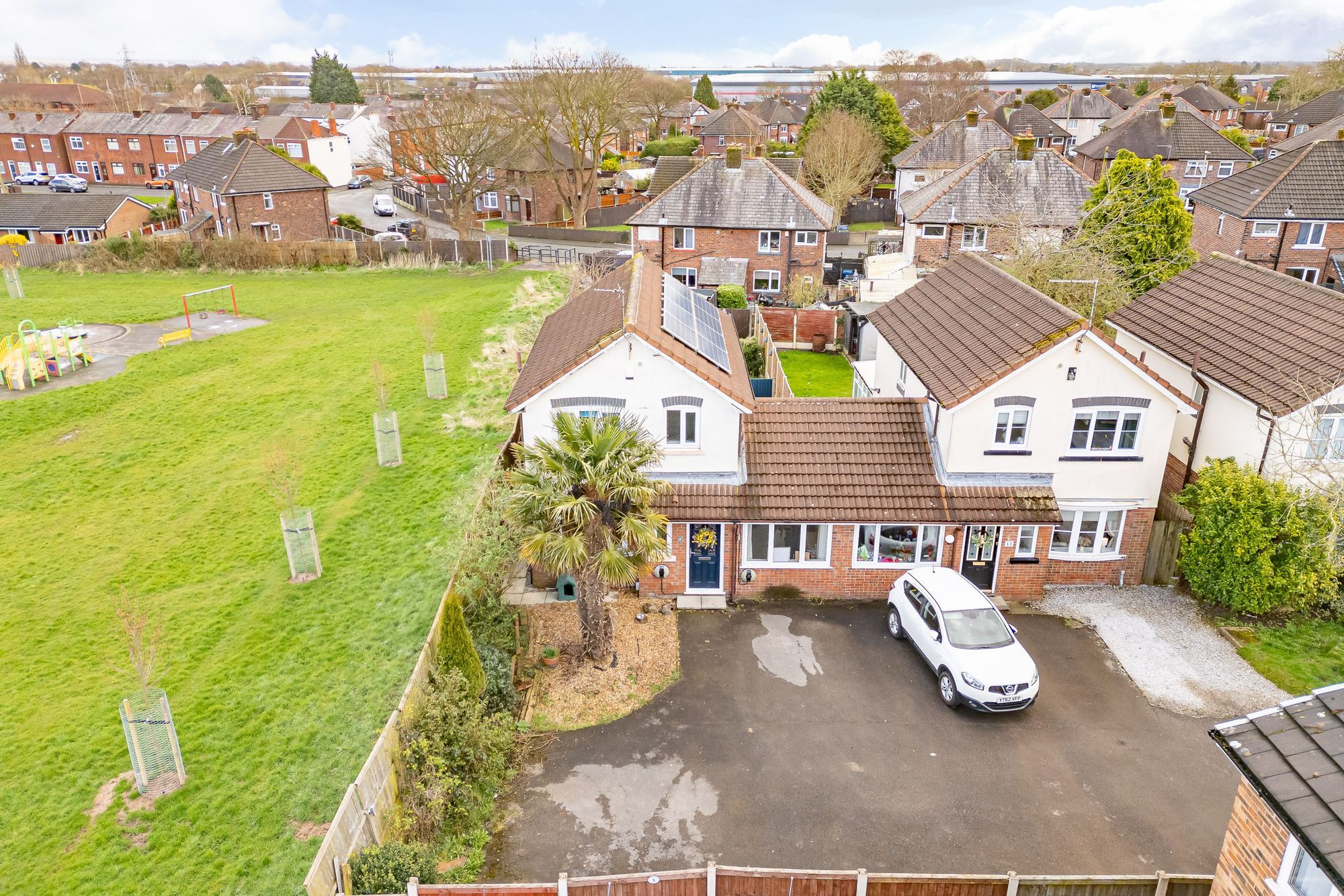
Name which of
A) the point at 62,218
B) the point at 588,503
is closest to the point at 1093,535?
the point at 588,503

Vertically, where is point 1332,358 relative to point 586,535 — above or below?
above

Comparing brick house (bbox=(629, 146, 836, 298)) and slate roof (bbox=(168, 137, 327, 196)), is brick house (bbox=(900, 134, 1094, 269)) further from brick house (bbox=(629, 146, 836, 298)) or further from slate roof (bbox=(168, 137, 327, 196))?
slate roof (bbox=(168, 137, 327, 196))

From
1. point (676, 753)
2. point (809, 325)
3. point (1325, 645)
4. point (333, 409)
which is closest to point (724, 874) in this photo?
point (676, 753)

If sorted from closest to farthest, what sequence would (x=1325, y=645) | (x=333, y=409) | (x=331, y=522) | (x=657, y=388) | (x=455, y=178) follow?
(x=1325, y=645)
(x=657, y=388)
(x=331, y=522)
(x=333, y=409)
(x=455, y=178)

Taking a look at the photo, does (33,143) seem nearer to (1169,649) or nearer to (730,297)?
(730,297)

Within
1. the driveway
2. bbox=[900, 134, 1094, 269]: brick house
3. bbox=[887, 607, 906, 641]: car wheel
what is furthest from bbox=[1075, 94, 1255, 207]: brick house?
the driveway

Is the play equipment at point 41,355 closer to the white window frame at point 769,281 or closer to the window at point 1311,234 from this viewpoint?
the white window frame at point 769,281

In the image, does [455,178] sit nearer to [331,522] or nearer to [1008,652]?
[331,522]
